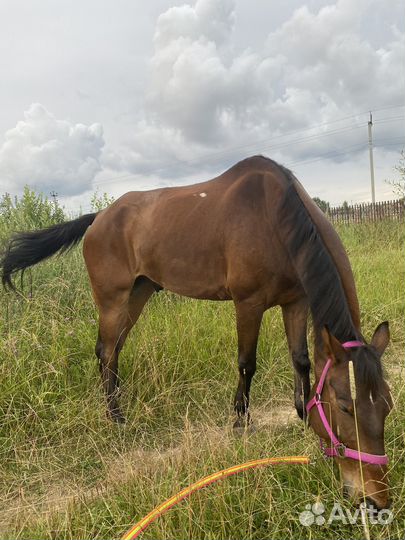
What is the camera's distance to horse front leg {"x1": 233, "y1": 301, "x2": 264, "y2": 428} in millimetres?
3098

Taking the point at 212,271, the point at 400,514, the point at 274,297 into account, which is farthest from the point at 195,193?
the point at 400,514

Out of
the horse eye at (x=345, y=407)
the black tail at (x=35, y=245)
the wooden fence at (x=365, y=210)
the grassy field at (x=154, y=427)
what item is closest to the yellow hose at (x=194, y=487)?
the grassy field at (x=154, y=427)

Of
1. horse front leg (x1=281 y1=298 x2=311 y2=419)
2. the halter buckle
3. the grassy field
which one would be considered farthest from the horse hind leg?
the halter buckle

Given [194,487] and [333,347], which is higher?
[333,347]

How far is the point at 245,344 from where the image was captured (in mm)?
3150

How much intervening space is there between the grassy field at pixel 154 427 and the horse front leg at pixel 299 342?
296mm

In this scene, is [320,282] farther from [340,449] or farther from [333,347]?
[340,449]

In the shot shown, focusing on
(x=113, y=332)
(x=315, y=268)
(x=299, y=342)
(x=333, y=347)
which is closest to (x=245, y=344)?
(x=299, y=342)

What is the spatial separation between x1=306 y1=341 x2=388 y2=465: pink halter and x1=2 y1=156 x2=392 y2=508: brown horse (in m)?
0.03

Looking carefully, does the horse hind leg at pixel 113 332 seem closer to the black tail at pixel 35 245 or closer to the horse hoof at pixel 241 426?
the black tail at pixel 35 245

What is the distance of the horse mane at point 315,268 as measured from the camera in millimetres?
2203

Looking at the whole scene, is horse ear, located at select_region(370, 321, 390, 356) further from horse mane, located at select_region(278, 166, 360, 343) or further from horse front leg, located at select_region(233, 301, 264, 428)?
horse front leg, located at select_region(233, 301, 264, 428)

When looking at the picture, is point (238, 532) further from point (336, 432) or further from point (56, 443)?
point (56, 443)

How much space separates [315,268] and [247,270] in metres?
0.73
